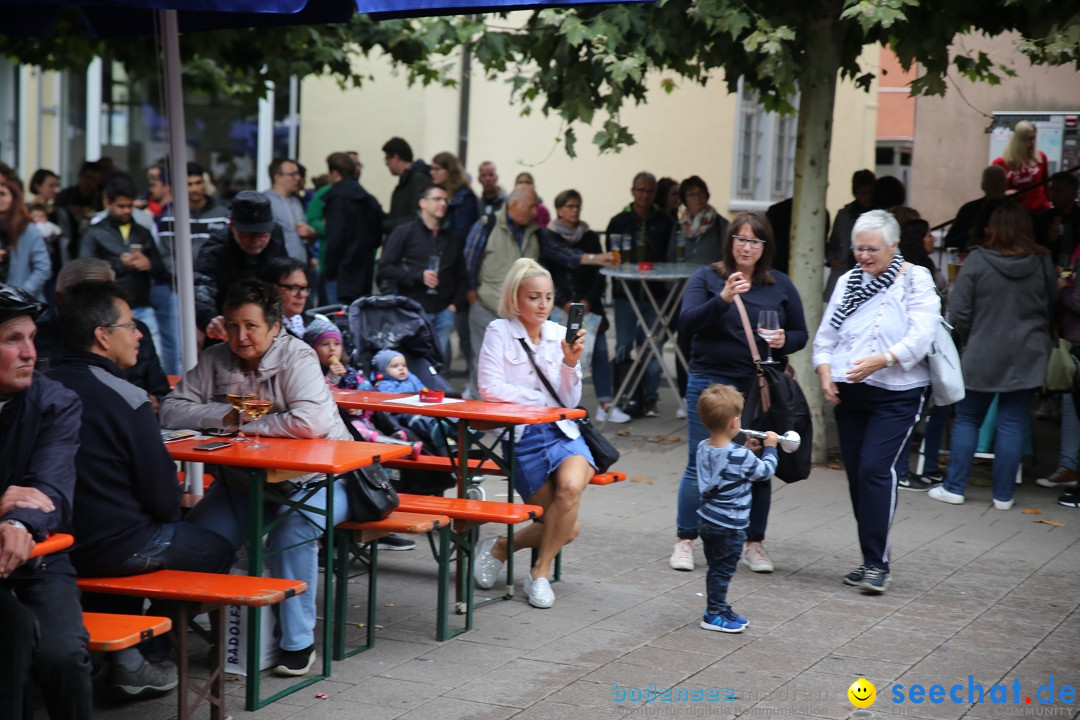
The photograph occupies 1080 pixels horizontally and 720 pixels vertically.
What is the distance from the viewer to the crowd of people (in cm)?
423

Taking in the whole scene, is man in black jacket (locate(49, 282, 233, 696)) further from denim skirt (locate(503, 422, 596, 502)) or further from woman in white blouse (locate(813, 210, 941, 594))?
woman in white blouse (locate(813, 210, 941, 594))

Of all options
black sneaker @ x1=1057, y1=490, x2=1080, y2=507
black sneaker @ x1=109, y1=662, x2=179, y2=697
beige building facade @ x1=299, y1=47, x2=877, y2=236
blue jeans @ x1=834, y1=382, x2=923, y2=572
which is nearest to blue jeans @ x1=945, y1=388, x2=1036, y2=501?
black sneaker @ x1=1057, y1=490, x2=1080, y2=507

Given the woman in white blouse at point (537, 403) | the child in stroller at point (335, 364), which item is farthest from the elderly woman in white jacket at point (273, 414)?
the child in stroller at point (335, 364)

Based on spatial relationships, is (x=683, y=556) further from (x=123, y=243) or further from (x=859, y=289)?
(x=123, y=243)

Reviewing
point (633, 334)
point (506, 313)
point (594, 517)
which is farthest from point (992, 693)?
point (633, 334)

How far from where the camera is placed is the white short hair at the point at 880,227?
6.23 m

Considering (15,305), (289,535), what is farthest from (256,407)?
(15,305)

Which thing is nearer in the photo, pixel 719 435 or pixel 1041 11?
pixel 719 435

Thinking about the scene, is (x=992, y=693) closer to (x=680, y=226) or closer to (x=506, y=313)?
(x=506, y=313)

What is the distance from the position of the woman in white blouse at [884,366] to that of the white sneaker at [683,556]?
83 centimetres

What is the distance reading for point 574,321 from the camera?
6055 millimetres

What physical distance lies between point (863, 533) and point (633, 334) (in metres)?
5.17

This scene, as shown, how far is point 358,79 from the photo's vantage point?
41.3ft

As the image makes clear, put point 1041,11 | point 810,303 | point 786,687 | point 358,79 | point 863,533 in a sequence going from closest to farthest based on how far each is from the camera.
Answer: point 786,687, point 863,533, point 1041,11, point 810,303, point 358,79
